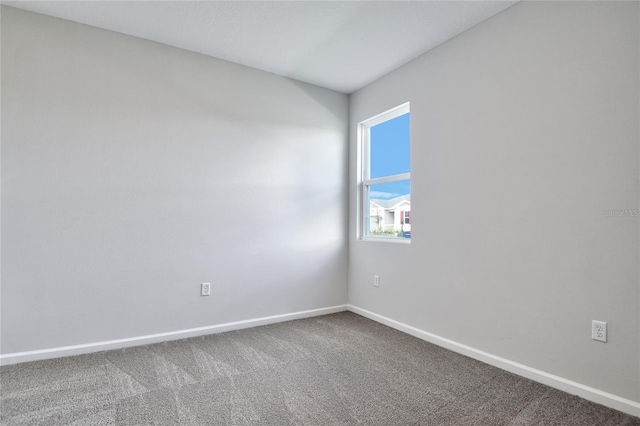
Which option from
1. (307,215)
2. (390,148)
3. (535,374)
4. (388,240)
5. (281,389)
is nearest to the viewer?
(281,389)

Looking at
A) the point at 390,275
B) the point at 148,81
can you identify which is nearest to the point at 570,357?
the point at 390,275

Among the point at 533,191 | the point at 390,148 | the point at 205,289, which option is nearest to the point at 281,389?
the point at 205,289

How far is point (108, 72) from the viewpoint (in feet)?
8.70

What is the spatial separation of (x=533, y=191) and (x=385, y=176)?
60.1 inches

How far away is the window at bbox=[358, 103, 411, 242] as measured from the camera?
3248 mm

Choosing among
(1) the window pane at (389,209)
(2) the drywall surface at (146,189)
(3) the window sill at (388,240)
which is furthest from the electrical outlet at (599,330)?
(2) the drywall surface at (146,189)

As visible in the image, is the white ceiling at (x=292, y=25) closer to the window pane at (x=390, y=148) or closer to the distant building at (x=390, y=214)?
the window pane at (x=390, y=148)

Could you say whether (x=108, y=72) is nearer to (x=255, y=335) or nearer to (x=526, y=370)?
(x=255, y=335)

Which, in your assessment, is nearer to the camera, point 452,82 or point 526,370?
point 526,370

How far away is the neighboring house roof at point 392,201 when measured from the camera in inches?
127

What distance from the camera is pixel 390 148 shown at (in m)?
3.46

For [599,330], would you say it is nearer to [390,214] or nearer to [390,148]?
[390,214]

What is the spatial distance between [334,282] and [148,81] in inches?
105

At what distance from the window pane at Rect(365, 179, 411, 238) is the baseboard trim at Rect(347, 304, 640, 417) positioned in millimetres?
910
